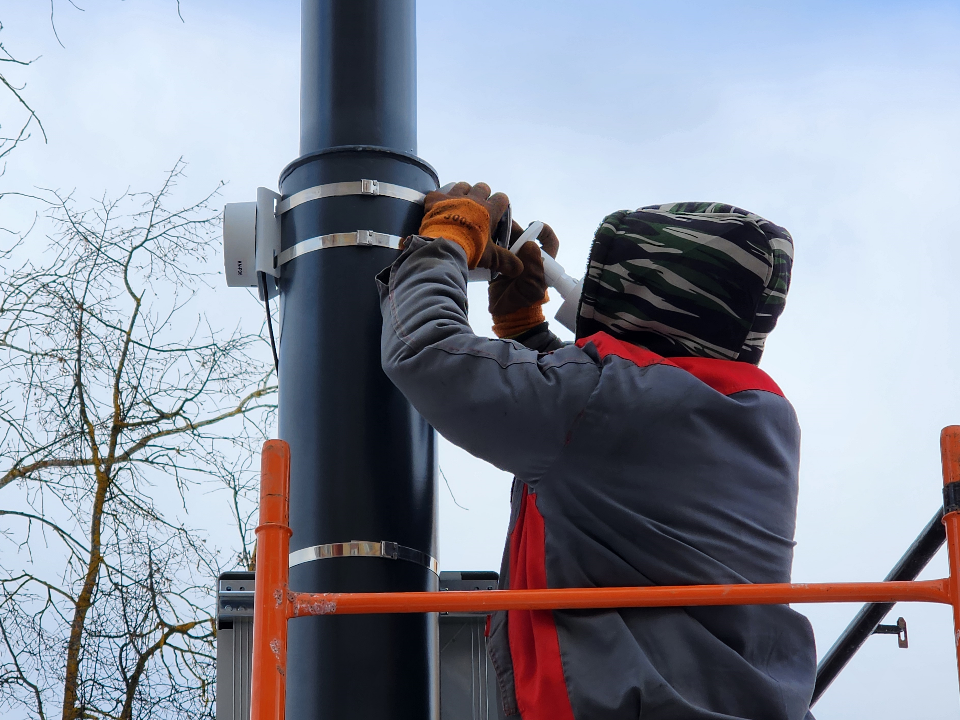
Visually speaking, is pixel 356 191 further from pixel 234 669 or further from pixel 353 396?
pixel 234 669

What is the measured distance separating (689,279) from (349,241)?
547 mm

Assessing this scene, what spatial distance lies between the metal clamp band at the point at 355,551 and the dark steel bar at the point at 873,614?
3.14 feet

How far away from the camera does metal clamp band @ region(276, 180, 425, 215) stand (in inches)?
64.0

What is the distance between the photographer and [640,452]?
4.37 feet

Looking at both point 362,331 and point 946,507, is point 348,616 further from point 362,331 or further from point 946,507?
point 946,507

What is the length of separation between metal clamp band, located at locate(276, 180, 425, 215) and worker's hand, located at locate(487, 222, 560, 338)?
0.23m

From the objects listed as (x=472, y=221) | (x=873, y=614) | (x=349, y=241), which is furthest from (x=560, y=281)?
(x=873, y=614)

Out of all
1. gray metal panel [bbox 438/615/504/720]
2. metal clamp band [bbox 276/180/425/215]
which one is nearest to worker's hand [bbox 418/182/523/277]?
metal clamp band [bbox 276/180/425/215]

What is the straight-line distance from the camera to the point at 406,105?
174 cm

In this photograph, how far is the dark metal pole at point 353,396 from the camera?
1.44m

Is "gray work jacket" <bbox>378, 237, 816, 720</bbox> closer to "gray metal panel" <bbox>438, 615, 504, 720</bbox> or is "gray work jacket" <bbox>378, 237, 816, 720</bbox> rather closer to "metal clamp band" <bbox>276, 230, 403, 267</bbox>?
"metal clamp band" <bbox>276, 230, 403, 267</bbox>

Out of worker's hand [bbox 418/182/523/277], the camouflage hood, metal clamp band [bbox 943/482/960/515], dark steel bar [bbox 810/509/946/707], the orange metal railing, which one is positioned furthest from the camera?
dark steel bar [bbox 810/509/946/707]

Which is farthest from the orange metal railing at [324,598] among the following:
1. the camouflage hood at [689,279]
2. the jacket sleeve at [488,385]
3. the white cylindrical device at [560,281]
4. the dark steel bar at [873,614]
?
the dark steel bar at [873,614]

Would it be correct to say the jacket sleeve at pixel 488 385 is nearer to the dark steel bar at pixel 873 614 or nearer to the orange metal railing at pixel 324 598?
the orange metal railing at pixel 324 598
